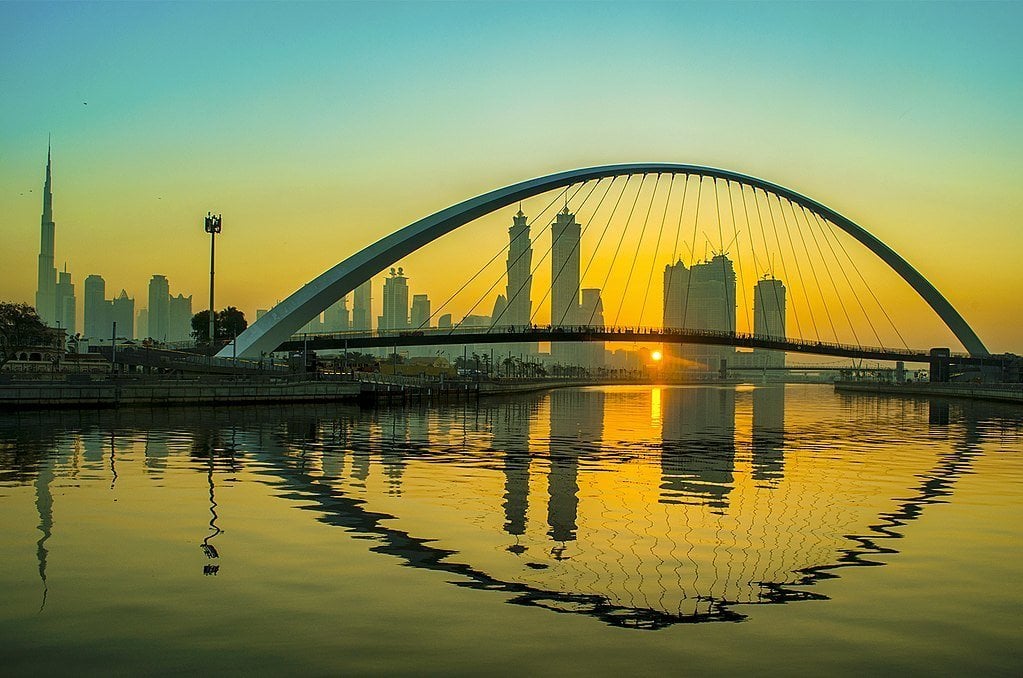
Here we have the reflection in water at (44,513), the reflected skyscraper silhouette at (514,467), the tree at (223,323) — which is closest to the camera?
the reflection in water at (44,513)

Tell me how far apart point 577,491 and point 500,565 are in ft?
25.3

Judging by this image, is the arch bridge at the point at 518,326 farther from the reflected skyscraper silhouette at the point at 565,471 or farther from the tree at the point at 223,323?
the tree at the point at 223,323

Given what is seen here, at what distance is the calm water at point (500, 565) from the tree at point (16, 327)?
63.8m

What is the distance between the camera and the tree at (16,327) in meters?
80.9

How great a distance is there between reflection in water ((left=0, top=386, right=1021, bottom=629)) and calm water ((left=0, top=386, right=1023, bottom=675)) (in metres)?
0.08

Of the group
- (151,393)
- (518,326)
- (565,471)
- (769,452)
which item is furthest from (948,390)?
A: (565,471)

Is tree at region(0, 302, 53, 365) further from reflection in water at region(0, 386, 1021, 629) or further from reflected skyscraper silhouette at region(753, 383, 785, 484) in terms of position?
reflected skyscraper silhouette at region(753, 383, 785, 484)

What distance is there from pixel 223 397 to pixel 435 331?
33.1 m

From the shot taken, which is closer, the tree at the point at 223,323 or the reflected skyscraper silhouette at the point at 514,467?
the reflected skyscraper silhouette at the point at 514,467

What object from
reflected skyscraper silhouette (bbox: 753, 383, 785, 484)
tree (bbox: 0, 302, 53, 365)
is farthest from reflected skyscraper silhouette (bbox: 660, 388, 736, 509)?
tree (bbox: 0, 302, 53, 365)

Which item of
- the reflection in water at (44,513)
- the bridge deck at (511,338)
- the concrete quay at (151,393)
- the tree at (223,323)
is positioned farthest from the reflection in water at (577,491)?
the tree at (223,323)

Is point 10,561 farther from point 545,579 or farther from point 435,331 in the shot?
point 435,331

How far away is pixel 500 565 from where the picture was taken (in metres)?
Result: 11.6

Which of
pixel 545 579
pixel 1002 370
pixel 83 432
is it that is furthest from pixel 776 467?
pixel 1002 370
